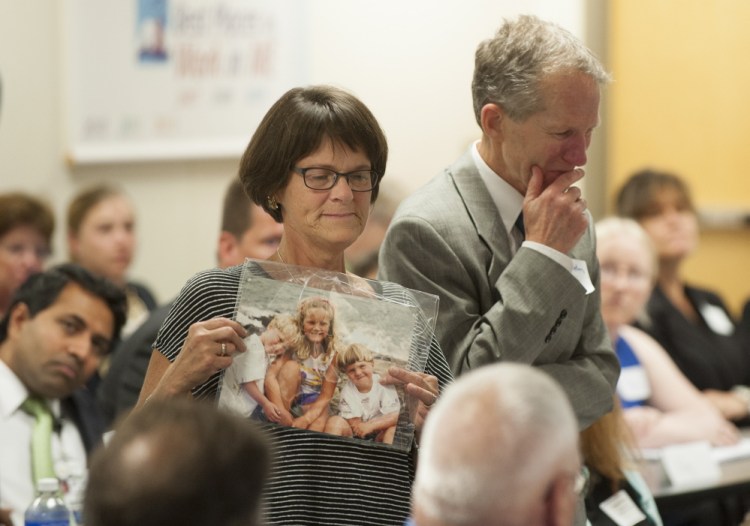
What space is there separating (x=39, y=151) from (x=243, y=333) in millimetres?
4259

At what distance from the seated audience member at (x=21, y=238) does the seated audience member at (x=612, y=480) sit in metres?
3.00

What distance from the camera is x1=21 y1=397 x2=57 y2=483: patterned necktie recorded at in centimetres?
351

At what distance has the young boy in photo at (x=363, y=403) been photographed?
212 cm

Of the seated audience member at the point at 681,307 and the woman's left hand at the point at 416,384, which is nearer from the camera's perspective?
the woman's left hand at the point at 416,384

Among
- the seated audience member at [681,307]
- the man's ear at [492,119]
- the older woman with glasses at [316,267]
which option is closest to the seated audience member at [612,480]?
the man's ear at [492,119]

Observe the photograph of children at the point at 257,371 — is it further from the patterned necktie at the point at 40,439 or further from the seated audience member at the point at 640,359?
the seated audience member at the point at 640,359

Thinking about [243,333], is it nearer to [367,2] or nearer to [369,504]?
[369,504]

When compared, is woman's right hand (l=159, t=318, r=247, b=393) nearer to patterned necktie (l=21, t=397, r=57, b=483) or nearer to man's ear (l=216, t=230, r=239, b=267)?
patterned necktie (l=21, t=397, r=57, b=483)

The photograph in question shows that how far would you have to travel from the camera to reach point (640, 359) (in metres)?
5.00

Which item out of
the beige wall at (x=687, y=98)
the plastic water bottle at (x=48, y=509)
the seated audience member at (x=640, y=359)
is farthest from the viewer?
the beige wall at (x=687, y=98)

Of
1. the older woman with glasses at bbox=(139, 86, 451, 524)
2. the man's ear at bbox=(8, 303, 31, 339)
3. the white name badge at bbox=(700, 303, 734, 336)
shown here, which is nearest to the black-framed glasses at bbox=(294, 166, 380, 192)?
the older woman with glasses at bbox=(139, 86, 451, 524)

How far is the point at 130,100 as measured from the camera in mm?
6188

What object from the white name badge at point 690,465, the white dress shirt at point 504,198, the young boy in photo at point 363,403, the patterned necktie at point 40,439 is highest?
the white dress shirt at point 504,198

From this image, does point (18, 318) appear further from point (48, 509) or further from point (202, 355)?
point (202, 355)
